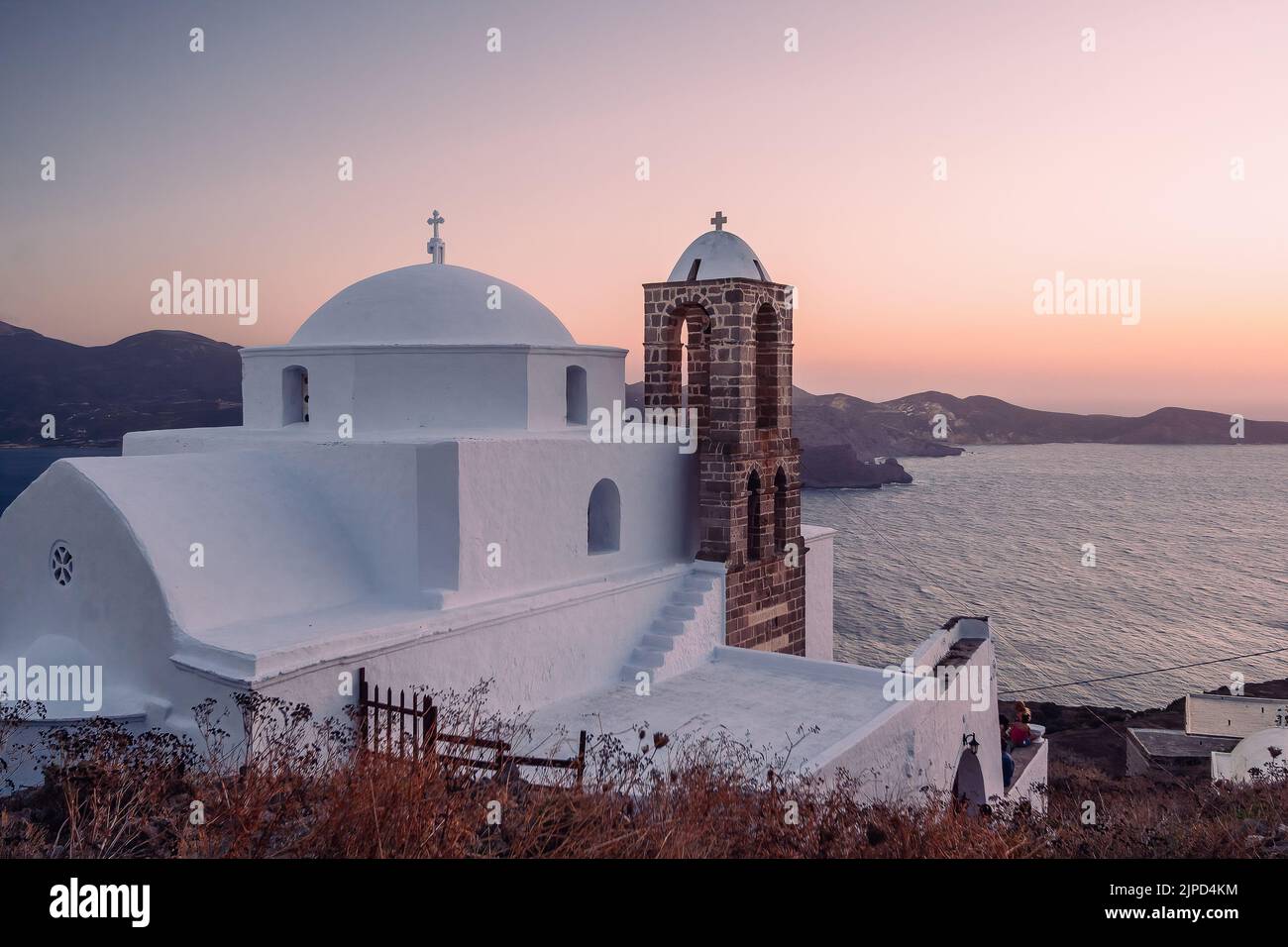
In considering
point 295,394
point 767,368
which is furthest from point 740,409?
point 295,394

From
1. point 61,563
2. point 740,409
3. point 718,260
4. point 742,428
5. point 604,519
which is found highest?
point 718,260

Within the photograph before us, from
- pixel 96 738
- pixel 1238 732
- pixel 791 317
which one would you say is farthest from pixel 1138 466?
pixel 96 738

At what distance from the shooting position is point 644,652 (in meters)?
10.9

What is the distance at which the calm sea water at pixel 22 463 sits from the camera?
55.8 feet

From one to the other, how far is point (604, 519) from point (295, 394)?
4118 mm

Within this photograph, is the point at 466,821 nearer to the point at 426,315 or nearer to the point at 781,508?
the point at 426,315

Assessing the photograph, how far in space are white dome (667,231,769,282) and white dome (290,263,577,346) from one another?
2.13 metres

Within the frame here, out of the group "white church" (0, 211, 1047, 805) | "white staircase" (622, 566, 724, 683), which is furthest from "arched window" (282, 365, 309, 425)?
"white staircase" (622, 566, 724, 683)

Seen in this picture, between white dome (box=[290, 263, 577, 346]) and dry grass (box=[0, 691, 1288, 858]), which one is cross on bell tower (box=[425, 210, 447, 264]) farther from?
dry grass (box=[0, 691, 1288, 858])

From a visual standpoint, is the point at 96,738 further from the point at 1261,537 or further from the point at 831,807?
Answer: the point at 1261,537

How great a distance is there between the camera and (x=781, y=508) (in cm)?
1350

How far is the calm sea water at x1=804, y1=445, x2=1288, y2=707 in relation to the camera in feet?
137

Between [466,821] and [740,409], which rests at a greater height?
[740,409]
